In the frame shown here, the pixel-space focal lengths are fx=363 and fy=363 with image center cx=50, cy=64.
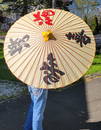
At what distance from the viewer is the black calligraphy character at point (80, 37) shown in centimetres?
484

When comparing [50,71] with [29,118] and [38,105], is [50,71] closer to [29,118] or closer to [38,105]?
[38,105]

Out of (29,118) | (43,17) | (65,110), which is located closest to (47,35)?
(43,17)

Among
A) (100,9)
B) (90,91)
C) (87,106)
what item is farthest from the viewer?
(100,9)

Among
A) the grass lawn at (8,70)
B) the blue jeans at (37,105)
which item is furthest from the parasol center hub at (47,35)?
the grass lawn at (8,70)

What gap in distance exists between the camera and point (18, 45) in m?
4.80

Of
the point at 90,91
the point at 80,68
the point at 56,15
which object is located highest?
the point at 56,15

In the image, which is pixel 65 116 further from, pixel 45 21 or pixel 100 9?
pixel 100 9

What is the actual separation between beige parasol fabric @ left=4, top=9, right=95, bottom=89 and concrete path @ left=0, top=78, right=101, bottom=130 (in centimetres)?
168

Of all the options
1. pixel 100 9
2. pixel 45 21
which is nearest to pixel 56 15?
pixel 45 21

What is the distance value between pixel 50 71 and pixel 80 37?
2.04 feet

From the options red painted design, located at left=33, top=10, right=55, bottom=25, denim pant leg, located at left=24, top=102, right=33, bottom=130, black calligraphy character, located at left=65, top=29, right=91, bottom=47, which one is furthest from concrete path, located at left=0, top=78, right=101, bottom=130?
red painted design, located at left=33, top=10, right=55, bottom=25

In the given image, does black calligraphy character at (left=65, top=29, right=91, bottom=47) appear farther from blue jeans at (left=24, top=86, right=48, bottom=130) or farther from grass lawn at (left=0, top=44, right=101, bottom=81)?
grass lawn at (left=0, top=44, right=101, bottom=81)

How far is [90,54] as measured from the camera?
491cm

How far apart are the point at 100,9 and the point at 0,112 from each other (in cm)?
2174
